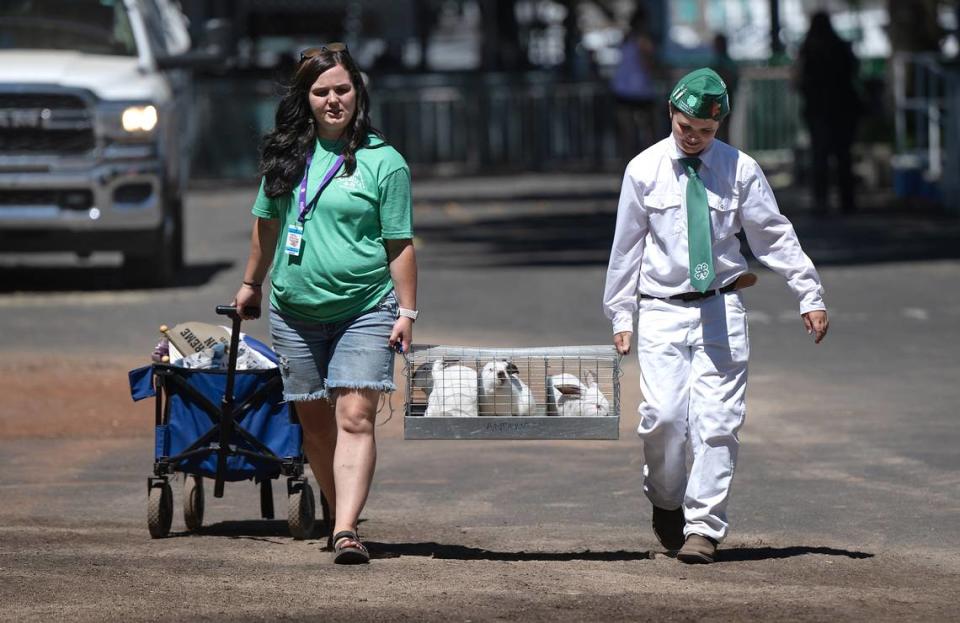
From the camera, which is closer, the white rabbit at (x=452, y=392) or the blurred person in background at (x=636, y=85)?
the white rabbit at (x=452, y=392)

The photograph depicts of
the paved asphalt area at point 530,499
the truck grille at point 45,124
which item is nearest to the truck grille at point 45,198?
the truck grille at point 45,124

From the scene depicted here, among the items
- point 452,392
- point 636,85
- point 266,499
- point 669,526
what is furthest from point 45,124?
point 636,85

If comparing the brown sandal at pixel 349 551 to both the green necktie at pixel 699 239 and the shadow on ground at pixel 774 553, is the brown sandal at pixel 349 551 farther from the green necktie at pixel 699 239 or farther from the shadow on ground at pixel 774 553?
the green necktie at pixel 699 239

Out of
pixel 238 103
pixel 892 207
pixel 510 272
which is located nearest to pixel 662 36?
pixel 238 103

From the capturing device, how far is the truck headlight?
1585cm

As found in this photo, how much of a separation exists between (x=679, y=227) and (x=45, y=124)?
31.7 ft

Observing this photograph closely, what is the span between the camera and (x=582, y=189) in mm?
28453

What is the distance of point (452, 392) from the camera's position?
7.08 metres

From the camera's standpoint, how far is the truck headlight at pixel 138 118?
15.9m

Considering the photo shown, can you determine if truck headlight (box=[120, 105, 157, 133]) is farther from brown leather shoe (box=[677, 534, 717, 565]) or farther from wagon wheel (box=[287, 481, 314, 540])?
brown leather shoe (box=[677, 534, 717, 565])

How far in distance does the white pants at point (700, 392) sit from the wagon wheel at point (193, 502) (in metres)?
1.87

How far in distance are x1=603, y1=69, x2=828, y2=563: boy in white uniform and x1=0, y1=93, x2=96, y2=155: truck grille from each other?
31.1 ft

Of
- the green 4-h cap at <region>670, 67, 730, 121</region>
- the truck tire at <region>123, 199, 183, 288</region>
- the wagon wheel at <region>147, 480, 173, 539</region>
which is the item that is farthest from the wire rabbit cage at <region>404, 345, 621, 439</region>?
the truck tire at <region>123, 199, 183, 288</region>

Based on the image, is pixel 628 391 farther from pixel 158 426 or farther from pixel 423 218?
pixel 423 218
